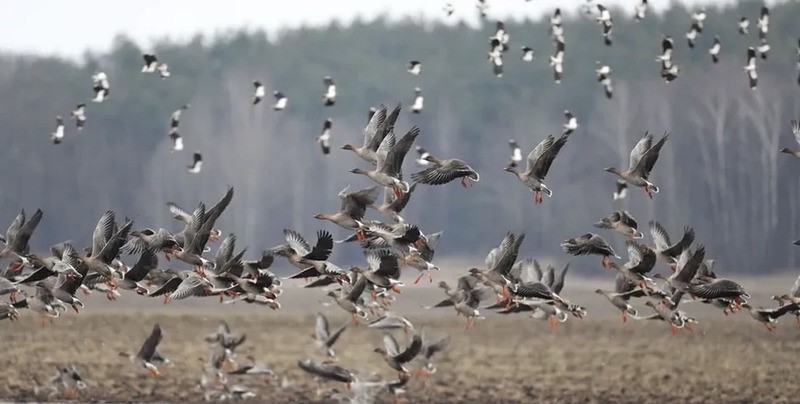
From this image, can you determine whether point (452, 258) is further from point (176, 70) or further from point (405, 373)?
point (405, 373)

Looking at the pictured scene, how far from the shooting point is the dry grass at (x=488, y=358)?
56.0 ft

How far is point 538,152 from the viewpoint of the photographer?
1268 centimetres

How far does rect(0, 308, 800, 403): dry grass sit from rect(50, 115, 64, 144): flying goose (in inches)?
312

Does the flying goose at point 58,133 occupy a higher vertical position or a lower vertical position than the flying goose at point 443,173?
higher

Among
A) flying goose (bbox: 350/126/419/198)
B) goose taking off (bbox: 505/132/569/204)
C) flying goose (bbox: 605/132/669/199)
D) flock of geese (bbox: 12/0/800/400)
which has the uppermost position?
flying goose (bbox: 605/132/669/199)

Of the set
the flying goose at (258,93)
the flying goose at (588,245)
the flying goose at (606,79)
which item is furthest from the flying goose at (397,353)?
the flying goose at (606,79)

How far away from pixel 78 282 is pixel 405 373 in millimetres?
4215

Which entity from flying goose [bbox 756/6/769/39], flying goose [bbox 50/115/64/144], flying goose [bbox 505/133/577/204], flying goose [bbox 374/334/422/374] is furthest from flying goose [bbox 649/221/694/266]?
flying goose [bbox 50/115/64/144]

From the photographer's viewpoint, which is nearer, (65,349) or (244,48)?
(65,349)

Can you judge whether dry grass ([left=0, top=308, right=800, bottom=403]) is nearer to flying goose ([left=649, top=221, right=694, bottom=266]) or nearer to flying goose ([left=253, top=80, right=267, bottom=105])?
flying goose ([left=649, top=221, right=694, bottom=266])

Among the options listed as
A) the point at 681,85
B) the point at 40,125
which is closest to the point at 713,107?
the point at 681,85

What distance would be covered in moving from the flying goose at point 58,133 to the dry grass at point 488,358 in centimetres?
793

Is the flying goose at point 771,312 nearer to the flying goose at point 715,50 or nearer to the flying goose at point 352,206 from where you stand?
the flying goose at point 352,206

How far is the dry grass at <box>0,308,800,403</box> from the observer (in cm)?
1706
